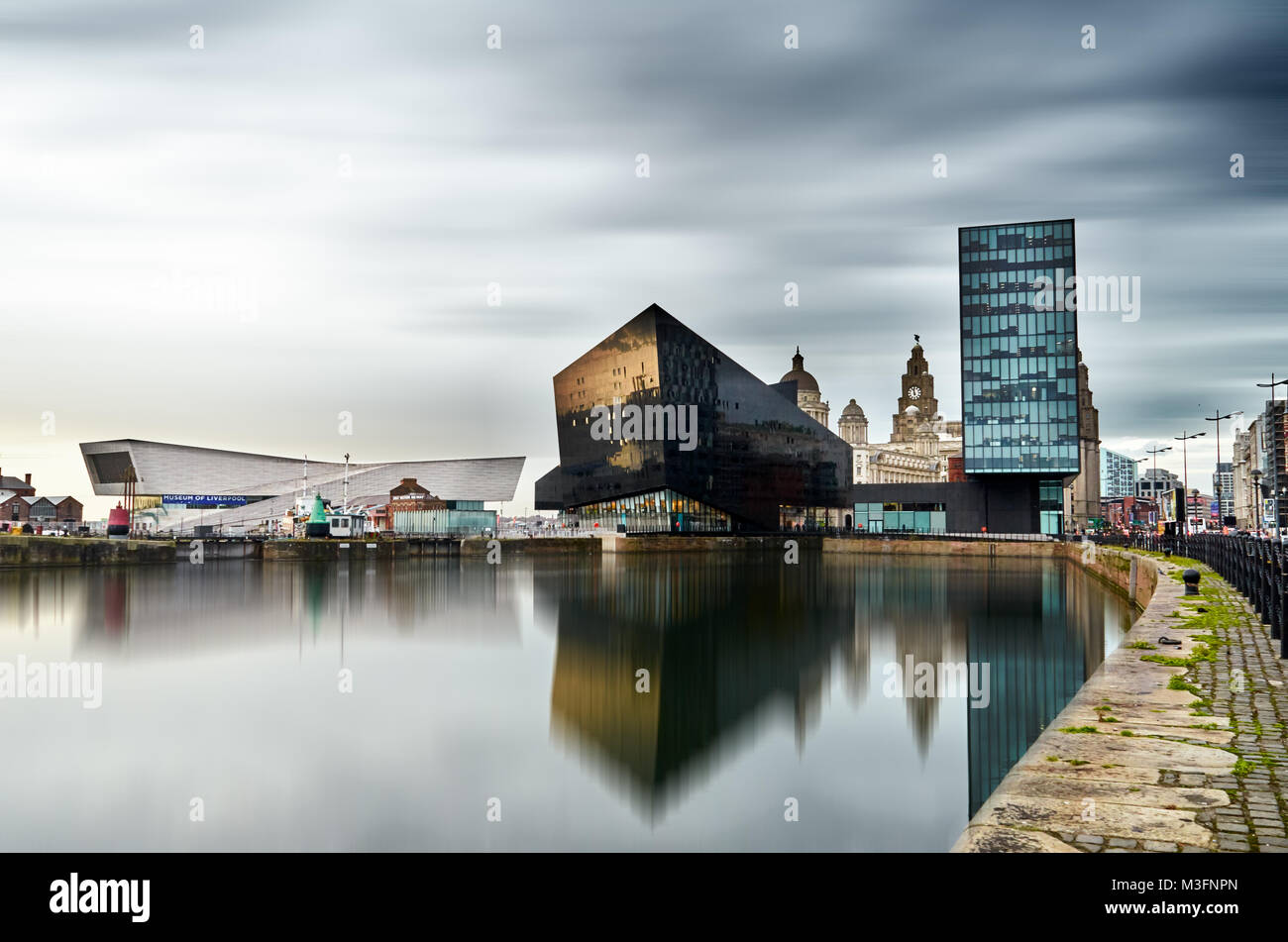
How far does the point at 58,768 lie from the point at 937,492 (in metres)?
96.0

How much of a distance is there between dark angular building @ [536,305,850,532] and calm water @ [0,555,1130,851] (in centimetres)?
4084

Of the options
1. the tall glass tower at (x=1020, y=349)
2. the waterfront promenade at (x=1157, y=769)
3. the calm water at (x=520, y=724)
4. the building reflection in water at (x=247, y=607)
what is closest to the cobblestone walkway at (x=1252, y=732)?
the waterfront promenade at (x=1157, y=769)

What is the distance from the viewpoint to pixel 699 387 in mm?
81125

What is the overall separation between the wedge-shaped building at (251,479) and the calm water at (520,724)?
84223 millimetres

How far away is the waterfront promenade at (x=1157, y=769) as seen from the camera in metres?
7.07

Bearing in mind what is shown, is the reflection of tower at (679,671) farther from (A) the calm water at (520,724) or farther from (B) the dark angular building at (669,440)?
(B) the dark angular building at (669,440)

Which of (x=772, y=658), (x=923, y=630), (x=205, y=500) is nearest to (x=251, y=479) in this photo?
(x=205, y=500)

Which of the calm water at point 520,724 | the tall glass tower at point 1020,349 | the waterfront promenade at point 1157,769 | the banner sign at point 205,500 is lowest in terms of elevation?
the calm water at point 520,724

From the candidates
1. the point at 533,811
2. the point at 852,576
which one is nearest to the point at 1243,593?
the point at 533,811

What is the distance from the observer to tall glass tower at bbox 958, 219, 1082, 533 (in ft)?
283

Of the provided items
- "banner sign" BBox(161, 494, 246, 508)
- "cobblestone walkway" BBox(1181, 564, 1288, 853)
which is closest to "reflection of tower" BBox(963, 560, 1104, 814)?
"cobblestone walkway" BBox(1181, 564, 1288, 853)

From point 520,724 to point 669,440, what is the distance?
5981 centimetres

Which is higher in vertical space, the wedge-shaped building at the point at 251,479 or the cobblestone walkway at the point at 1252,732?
the wedge-shaped building at the point at 251,479
